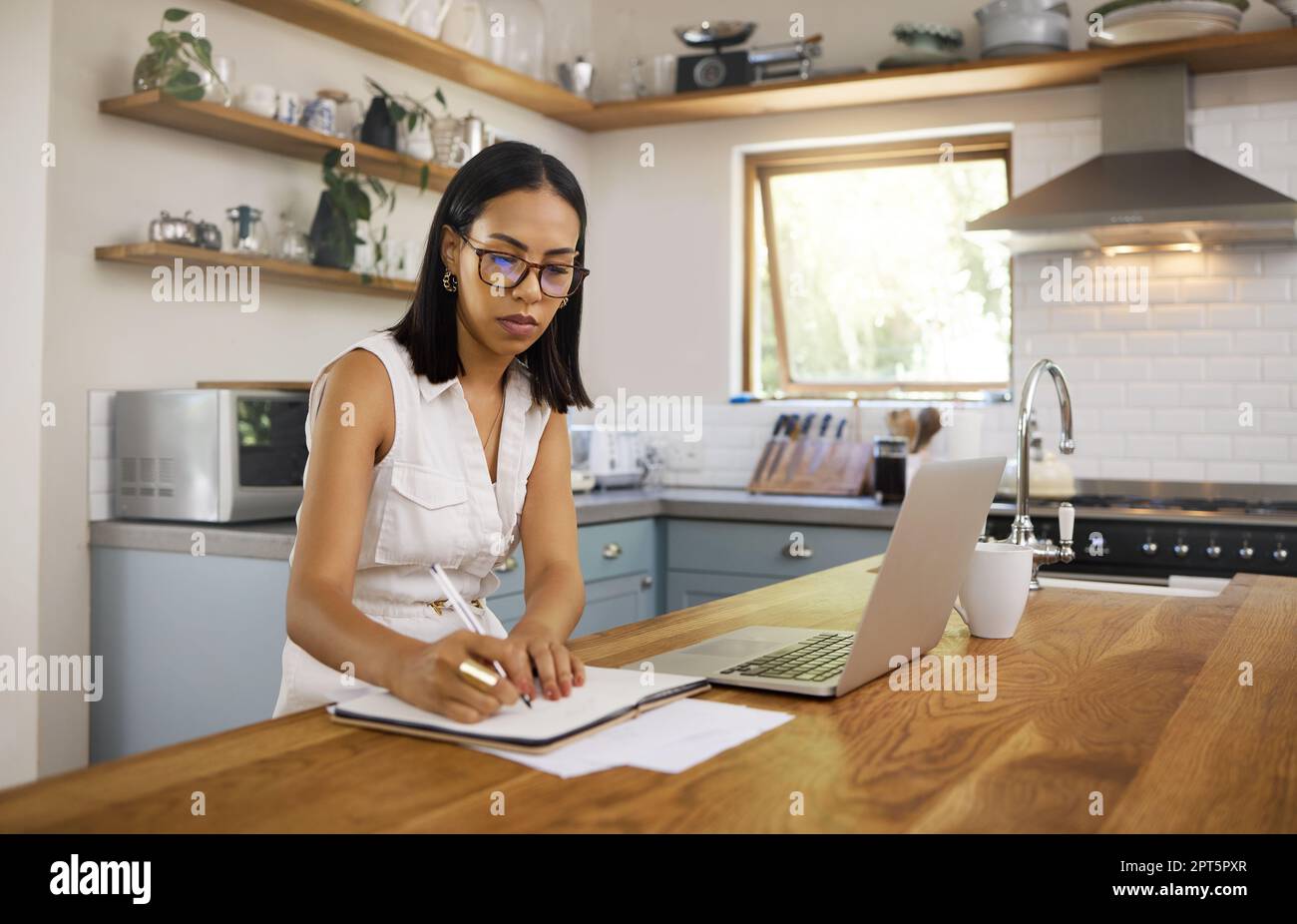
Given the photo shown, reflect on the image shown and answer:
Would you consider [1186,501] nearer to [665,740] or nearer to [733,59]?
[733,59]

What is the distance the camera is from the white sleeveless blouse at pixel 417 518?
1627 mm

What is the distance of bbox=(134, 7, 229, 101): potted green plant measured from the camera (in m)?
2.90

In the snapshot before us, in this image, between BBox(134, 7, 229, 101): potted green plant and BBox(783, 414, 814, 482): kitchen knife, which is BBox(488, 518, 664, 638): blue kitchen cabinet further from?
BBox(134, 7, 229, 101): potted green plant

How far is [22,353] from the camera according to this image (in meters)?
2.87

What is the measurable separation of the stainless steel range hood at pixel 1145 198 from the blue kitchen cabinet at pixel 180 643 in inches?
96.1

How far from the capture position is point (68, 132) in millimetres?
2893

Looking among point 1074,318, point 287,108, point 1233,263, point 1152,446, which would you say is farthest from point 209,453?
point 1233,263

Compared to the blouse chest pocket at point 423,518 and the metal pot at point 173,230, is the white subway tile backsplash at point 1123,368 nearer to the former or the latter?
the metal pot at point 173,230

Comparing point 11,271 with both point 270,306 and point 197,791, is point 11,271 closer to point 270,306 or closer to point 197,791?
point 270,306

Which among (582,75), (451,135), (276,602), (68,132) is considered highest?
(582,75)

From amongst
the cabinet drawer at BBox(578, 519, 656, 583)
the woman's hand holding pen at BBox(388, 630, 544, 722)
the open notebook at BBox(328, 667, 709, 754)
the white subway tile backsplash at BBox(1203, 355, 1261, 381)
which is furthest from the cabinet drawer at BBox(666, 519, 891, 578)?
the woman's hand holding pen at BBox(388, 630, 544, 722)
